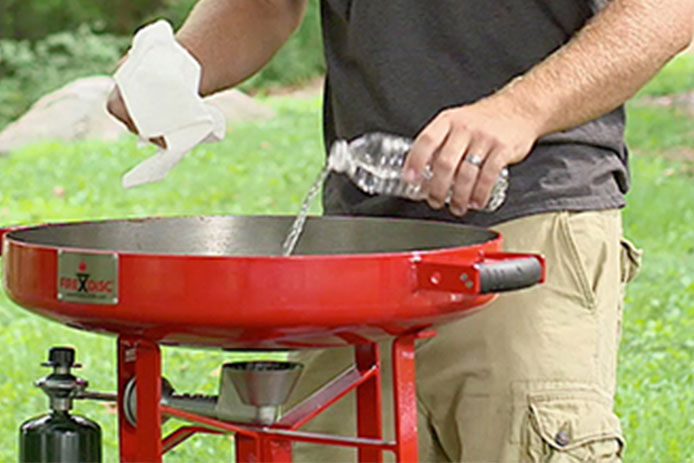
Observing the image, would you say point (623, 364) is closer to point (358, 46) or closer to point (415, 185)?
point (358, 46)

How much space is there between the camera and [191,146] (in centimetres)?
257

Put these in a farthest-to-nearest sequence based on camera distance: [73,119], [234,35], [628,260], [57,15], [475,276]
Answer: [57,15] → [73,119] → [234,35] → [628,260] → [475,276]

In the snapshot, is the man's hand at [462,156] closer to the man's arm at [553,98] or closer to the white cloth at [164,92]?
the man's arm at [553,98]

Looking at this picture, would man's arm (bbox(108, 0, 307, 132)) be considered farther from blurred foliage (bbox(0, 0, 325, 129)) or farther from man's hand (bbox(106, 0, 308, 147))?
blurred foliage (bbox(0, 0, 325, 129))

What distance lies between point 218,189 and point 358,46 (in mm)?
6831

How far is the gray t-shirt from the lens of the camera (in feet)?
9.18

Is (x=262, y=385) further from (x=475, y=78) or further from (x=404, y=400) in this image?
(x=475, y=78)

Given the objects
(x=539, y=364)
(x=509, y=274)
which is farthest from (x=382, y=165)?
(x=509, y=274)

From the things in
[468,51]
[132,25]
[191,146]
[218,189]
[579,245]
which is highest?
[132,25]

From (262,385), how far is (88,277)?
0.35 meters

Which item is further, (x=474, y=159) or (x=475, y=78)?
(x=475, y=78)

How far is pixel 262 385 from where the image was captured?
7.36 feet

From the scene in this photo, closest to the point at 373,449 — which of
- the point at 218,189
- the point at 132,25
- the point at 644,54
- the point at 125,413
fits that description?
the point at 125,413

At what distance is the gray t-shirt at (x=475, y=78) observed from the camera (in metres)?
2.80
